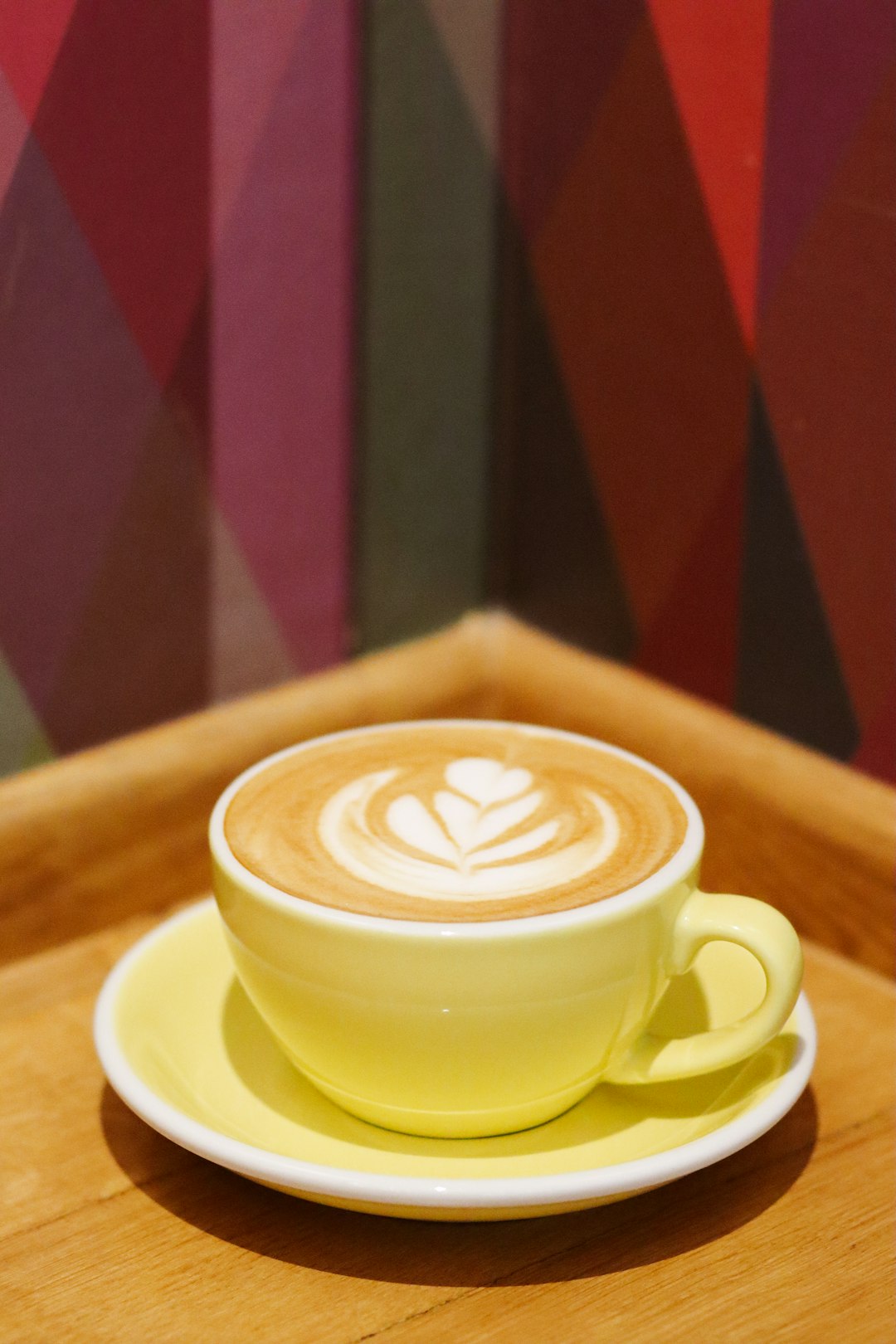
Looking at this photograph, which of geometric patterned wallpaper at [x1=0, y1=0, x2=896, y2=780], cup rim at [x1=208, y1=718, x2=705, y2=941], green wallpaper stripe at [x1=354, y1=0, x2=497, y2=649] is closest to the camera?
cup rim at [x1=208, y1=718, x2=705, y2=941]

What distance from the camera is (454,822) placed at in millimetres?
543

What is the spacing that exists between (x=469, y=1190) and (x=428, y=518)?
408 mm

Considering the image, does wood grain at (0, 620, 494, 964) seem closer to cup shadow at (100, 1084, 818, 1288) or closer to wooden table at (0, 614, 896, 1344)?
wooden table at (0, 614, 896, 1344)

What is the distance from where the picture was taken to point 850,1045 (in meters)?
0.61

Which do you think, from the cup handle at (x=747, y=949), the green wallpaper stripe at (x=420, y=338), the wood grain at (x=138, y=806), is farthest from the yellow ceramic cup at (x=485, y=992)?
the green wallpaper stripe at (x=420, y=338)

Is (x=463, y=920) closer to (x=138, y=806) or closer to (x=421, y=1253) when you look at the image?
(x=421, y=1253)

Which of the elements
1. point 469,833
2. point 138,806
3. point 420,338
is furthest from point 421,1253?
point 420,338

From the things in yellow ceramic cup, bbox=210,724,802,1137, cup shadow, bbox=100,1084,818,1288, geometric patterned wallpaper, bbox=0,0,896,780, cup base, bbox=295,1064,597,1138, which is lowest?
cup shadow, bbox=100,1084,818,1288

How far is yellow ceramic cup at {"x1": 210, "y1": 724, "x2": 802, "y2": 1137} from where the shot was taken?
0.47 meters

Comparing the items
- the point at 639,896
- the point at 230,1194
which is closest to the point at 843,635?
the point at 639,896

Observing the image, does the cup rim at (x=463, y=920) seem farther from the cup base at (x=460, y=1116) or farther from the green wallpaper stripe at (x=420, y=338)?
the green wallpaper stripe at (x=420, y=338)

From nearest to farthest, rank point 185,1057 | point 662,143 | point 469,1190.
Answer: point 469,1190, point 185,1057, point 662,143

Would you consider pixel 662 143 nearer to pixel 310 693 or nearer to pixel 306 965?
pixel 310 693

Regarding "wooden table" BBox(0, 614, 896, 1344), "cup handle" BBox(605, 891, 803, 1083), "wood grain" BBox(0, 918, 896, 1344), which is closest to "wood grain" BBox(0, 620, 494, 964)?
"wooden table" BBox(0, 614, 896, 1344)
